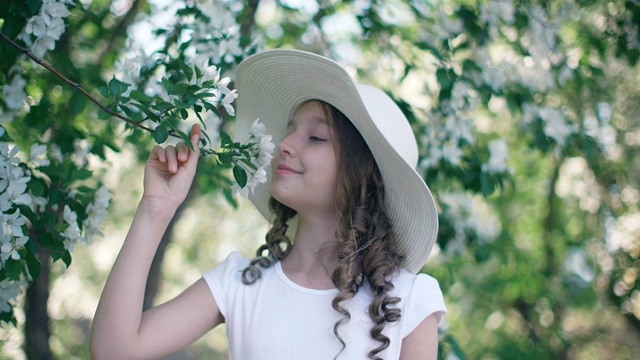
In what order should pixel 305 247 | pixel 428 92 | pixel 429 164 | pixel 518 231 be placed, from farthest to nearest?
1. pixel 518 231
2. pixel 428 92
3. pixel 429 164
4. pixel 305 247

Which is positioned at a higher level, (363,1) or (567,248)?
(363,1)

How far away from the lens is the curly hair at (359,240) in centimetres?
187

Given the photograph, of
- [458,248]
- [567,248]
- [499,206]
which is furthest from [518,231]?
[458,248]

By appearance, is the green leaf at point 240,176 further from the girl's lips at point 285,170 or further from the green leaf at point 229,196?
the green leaf at point 229,196

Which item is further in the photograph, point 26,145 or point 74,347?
A: point 74,347

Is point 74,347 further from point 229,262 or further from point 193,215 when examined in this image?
point 229,262

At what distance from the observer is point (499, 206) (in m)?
5.80

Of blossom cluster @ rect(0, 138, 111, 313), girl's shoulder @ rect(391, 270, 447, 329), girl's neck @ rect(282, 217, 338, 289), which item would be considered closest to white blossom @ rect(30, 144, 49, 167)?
blossom cluster @ rect(0, 138, 111, 313)

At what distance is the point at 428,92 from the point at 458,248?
72cm

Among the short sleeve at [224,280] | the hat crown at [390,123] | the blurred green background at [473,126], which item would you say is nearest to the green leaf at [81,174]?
the blurred green background at [473,126]

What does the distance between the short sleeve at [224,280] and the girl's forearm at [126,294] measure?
302 millimetres

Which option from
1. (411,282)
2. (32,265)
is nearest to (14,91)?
(32,265)

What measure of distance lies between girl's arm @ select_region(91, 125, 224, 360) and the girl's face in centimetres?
31

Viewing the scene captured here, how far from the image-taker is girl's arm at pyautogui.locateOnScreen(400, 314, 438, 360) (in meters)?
1.87
